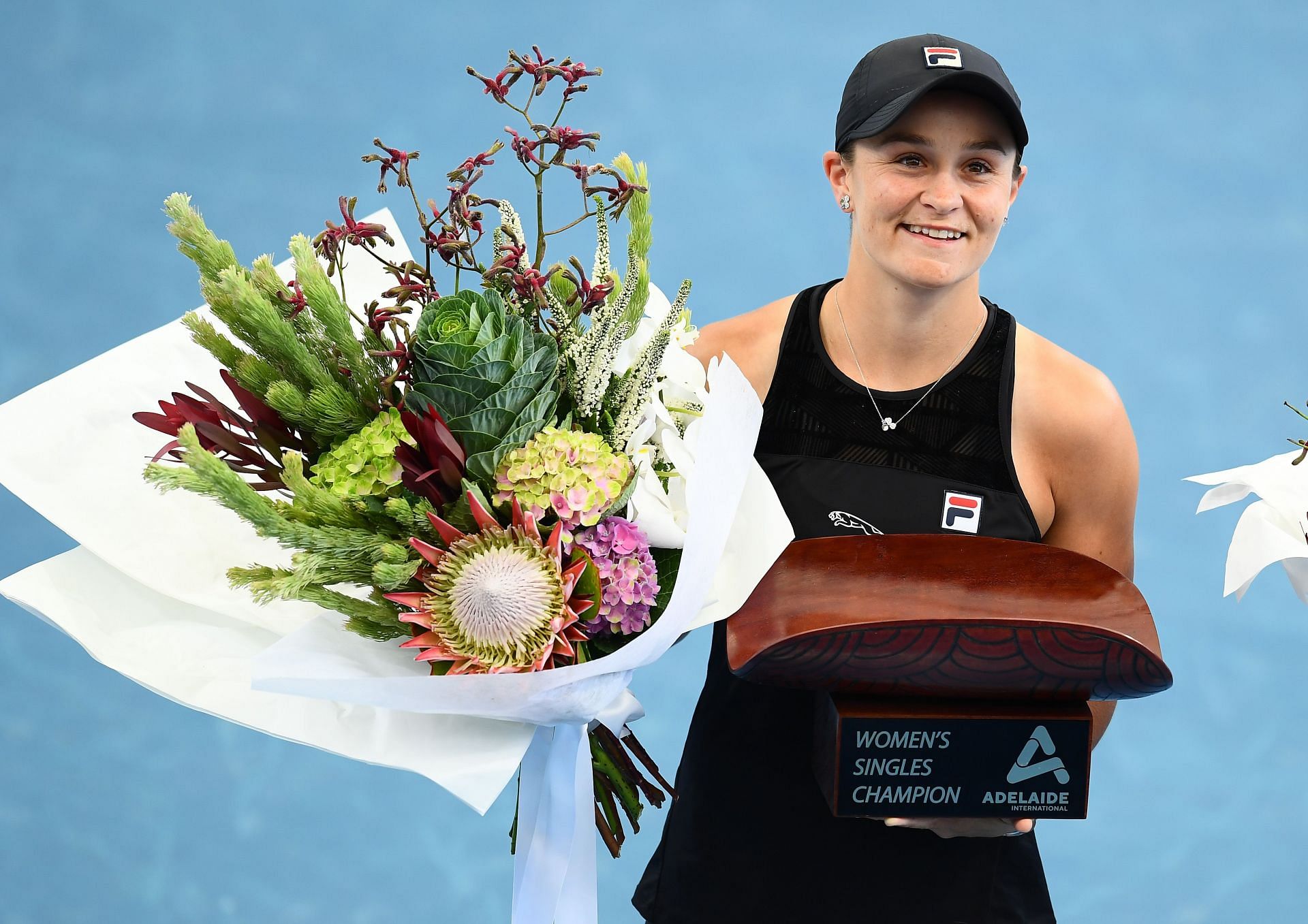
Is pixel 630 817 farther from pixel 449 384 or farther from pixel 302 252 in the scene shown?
pixel 302 252

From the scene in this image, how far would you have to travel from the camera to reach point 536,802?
1.25 meters

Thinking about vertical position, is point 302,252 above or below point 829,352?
below

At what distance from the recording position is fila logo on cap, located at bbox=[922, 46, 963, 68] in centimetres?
134

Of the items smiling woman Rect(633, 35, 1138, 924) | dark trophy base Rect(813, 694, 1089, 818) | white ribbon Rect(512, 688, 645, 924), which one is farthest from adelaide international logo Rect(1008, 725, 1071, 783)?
Result: white ribbon Rect(512, 688, 645, 924)

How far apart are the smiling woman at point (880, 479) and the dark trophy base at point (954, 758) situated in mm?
118

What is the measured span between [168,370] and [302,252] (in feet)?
0.96

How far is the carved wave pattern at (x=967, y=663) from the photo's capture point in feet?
3.83

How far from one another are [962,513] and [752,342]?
306 millimetres

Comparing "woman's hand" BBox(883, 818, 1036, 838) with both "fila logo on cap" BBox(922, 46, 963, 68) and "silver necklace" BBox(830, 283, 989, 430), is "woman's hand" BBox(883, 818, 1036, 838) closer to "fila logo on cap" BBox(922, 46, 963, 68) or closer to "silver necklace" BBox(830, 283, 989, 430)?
"silver necklace" BBox(830, 283, 989, 430)

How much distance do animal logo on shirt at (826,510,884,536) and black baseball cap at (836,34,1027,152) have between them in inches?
15.0

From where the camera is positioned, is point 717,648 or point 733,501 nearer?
point 733,501

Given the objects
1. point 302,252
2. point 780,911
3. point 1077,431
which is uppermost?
point 1077,431

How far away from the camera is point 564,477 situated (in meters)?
1.11

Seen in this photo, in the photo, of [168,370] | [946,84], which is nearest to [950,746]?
[946,84]
